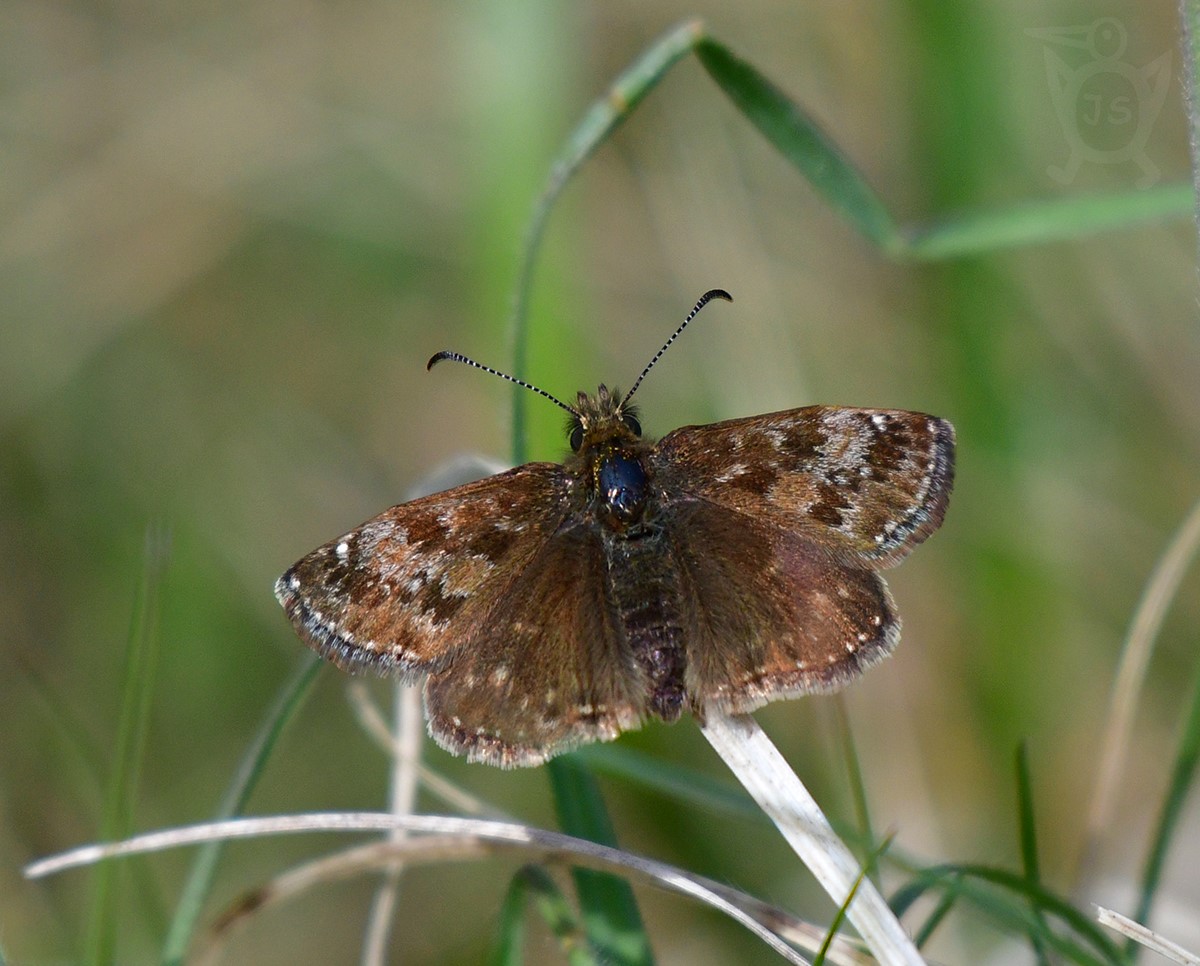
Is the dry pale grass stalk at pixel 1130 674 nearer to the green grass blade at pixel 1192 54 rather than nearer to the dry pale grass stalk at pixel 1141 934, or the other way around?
the dry pale grass stalk at pixel 1141 934

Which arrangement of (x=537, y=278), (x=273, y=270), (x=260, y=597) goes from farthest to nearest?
(x=273, y=270) < (x=260, y=597) < (x=537, y=278)

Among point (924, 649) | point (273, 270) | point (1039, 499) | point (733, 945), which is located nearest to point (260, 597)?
point (273, 270)

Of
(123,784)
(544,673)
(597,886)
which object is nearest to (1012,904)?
(597,886)

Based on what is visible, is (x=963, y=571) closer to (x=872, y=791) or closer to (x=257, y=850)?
(x=872, y=791)

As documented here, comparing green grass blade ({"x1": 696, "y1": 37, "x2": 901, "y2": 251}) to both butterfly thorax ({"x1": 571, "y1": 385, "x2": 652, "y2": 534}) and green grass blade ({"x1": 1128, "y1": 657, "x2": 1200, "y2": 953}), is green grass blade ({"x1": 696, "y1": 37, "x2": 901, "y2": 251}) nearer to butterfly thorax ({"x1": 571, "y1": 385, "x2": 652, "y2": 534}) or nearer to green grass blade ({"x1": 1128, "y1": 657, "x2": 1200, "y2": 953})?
butterfly thorax ({"x1": 571, "y1": 385, "x2": 652, "y2": 534})

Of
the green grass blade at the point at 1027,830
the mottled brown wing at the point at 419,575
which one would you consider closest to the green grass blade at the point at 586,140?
the mottled brown wing at the point at 419,575

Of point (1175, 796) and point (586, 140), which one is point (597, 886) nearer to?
point (1175, 796)

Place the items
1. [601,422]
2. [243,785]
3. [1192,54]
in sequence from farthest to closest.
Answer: [601,422], [243,785], [1192,54]
